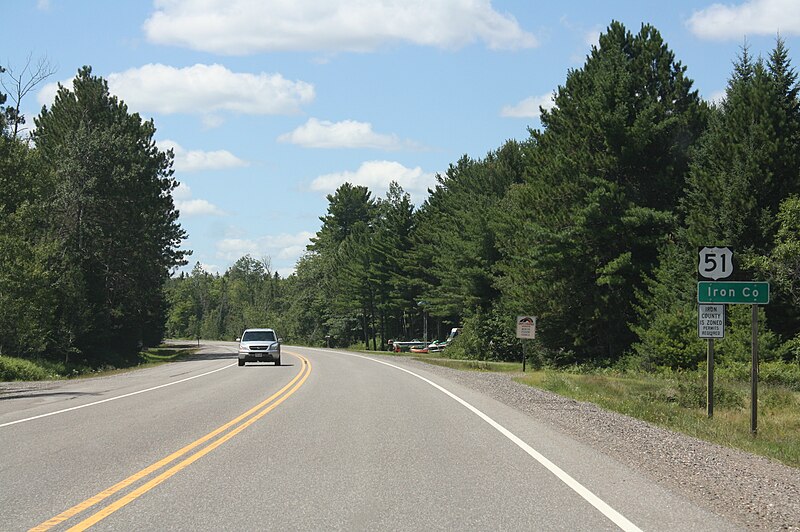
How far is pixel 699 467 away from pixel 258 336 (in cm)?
3277

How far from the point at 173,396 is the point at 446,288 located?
5569cm

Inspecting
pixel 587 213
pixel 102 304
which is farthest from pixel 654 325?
pixel 102 304

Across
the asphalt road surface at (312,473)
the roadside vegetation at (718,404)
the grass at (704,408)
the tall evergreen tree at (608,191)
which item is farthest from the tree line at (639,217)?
the asphalt road surface at (312,473)

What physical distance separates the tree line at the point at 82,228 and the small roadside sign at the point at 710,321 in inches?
1387

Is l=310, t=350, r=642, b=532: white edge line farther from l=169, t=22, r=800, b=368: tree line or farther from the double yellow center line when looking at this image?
l=169, t=22, r=800, b=368: tree line

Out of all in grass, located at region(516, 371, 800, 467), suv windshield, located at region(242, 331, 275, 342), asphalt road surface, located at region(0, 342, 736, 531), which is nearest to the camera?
asphalt road surface, located at region(0, 342, 736, 531)

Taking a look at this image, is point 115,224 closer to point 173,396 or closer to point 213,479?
point 173,396

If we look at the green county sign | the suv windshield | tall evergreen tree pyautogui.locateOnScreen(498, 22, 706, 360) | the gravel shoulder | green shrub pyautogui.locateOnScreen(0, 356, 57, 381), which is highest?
tall evergreen tree pyautogui.locateOnScreen(498, 22, 706, 360)

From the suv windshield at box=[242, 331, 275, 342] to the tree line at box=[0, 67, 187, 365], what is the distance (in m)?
11.8

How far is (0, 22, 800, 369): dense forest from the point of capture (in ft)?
121

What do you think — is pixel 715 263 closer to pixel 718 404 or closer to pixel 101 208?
pixel 718 404

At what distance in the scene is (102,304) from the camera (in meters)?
59.5

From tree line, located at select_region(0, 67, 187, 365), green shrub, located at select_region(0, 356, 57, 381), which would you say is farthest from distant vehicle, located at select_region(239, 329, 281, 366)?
tree line, located at select_region(0, 67, 187, 365)

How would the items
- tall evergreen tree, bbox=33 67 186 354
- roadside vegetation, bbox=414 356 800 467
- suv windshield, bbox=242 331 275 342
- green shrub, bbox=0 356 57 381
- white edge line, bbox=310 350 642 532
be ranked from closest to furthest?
white edge line, bbox=310 350 642 532
roadside vegetation, bbox=414 356 800 467
green shrub, bbox=0 356 57 381
suv windshield, bbox=242 331 275 342
tall evergreen tree, bbox=33 67 186 354
